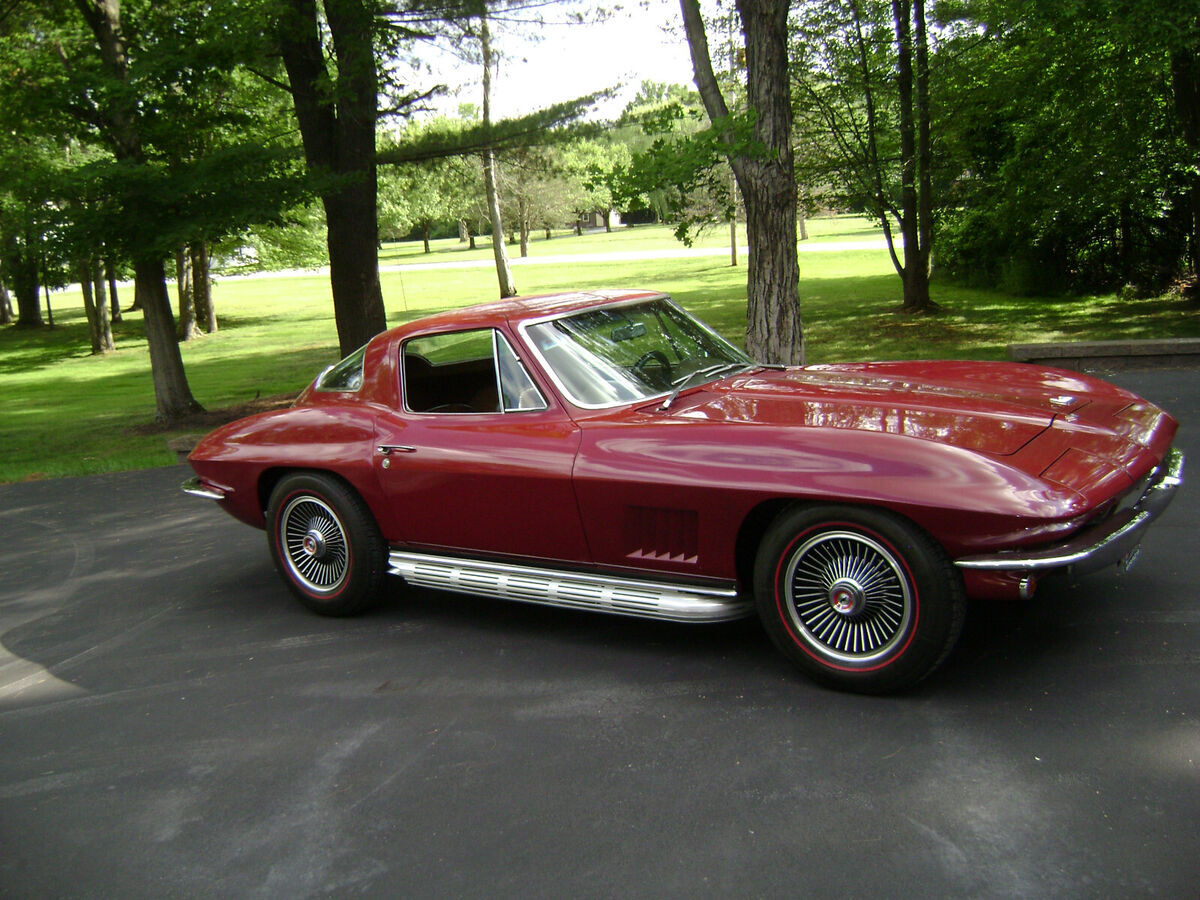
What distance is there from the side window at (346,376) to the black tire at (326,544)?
1.81 ft

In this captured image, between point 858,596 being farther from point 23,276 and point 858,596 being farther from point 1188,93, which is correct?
point 23,276

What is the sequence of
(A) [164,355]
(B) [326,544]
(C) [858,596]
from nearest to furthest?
1. (C) [858,596]
2. (B) [326,544]
3. (A) [164,355]

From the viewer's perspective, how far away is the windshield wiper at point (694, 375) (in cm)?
484

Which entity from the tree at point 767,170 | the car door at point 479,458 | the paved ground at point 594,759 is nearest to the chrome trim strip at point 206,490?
the paved ground at point 594,759

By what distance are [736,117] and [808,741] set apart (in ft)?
24.4

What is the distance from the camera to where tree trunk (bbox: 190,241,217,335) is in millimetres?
34094

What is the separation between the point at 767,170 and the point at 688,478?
22.7 feet

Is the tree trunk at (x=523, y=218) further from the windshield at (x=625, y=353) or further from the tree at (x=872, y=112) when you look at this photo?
the windshield at (x=625, y=353)

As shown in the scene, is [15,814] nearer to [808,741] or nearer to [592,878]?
[592,878]

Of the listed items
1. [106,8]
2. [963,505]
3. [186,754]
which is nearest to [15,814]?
[186,754]

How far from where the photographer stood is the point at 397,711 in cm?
437

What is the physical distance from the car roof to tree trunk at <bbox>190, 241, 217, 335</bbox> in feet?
97.8

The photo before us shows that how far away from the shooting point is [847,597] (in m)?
3.95

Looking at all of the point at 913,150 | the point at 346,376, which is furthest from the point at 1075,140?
the point at 346,376
